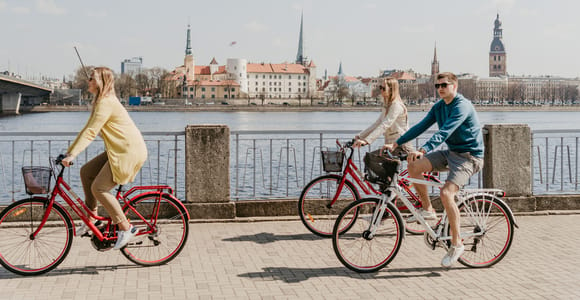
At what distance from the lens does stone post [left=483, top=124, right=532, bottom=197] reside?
873 cm

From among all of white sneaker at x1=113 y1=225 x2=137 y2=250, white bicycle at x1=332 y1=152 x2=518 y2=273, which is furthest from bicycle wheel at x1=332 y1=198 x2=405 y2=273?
white sneaker at x1=113 y1=225 x2=137 y2=250

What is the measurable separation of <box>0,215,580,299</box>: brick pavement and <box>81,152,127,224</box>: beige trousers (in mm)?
567

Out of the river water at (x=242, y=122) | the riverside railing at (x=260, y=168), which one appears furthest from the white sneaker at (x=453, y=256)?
the river water at (x=242, y=122)

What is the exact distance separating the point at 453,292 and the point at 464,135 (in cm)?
136

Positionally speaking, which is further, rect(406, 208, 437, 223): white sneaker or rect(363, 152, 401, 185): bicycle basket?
rect(406, 208, 437, 223): white sneaker

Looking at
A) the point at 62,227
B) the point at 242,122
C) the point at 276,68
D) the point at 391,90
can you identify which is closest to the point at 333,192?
the point at 391,90

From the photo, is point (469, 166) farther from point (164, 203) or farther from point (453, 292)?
point (164, 203)

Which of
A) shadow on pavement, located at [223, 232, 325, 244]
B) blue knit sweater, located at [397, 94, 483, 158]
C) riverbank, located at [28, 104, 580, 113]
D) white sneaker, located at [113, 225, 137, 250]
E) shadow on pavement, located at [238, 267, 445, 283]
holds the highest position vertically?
riverbank, located at [28, 104, 580, 113]

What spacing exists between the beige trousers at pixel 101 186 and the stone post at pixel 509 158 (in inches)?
200

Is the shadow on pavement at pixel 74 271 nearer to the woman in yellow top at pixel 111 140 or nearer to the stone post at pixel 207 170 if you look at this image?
the woman in yellow top at pixel 111 140

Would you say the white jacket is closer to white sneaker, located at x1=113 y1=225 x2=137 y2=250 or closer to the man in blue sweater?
the man in blue sweater

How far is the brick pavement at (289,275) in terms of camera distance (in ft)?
17.2

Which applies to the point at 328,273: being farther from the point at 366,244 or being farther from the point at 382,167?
the point at 382,167

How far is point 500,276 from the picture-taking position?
578 centimetres
